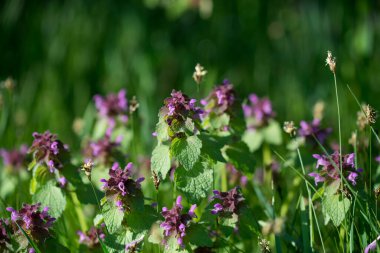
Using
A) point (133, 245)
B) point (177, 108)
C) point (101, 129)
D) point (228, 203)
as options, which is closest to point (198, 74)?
point (177, 108)

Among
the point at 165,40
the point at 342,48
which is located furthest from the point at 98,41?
the point at 342,48

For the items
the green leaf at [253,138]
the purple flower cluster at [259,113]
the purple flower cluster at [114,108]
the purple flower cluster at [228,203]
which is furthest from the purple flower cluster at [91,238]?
the purple flower cluster at [259,113]

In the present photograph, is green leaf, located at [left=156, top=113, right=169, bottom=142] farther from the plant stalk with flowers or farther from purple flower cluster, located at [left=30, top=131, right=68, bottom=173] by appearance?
purple flower cluster, located at [left=30, top=131, right=68, bottom=173]

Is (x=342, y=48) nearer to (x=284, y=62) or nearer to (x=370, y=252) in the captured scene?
(x=284, y=62)

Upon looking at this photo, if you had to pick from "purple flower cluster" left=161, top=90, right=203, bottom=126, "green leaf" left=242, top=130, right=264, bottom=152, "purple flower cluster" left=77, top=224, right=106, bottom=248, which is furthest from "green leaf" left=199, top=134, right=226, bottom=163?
"green leaf" left=242, top=130, right=264, bottom=152

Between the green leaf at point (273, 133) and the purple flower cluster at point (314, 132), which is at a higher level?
the green leaf at point (273, 133)

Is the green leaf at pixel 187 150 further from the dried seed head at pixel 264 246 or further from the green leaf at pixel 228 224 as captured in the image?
the dried seed head at pixel 264 246
